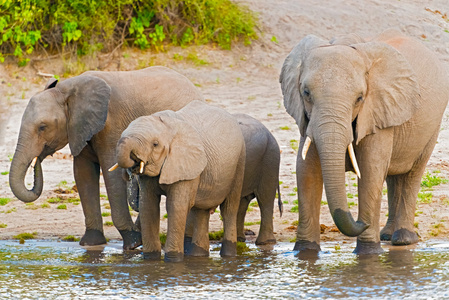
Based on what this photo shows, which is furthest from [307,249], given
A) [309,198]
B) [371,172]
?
[371,172]

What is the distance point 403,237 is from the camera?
9.29m

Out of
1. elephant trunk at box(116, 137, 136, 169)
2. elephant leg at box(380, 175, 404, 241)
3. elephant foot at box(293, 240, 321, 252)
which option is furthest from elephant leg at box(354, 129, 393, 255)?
elephant trunk at box(116, 137, 136, 169)

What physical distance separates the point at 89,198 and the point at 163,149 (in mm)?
1801

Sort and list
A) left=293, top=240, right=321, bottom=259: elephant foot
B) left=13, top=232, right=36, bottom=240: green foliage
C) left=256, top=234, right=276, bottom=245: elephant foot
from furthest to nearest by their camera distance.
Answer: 1. left=13, top=232, right=36, bottom=240: green foliage
2. left=256, top=234, right=276, bottom=245: elephant foot
3. left=293, top=240, right=321, bottom=259: elephant foot

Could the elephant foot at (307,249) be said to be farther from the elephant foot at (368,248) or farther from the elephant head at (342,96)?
the elephant head at (342,96)

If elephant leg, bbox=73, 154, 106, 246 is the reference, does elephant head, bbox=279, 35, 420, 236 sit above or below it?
above

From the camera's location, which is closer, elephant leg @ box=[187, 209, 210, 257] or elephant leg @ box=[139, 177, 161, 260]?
elephant leg @ box=[139, 177, 161, 260]

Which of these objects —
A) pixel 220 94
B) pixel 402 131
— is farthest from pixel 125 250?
pixel 220 94

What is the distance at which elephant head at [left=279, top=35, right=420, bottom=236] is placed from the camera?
778cm

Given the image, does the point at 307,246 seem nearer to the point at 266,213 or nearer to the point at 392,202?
the point at 266,213

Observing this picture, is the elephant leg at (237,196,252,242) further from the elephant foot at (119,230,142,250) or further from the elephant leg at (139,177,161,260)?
the elephant leg at (139,177,161,260)

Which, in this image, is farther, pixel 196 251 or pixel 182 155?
pixel 196 251

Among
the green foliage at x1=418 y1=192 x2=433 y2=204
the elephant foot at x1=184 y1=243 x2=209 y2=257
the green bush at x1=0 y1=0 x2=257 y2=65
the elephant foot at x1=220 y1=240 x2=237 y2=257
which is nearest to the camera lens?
the elephant foot at x1=184 y1=243 x2=209 y2=257

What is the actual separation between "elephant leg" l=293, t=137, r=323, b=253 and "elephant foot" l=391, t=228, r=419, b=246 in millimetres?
906
